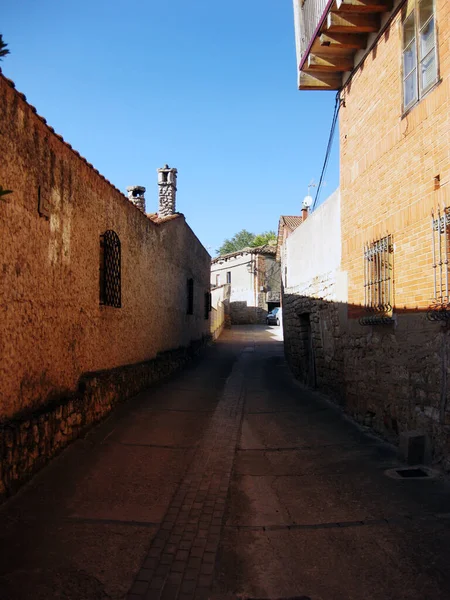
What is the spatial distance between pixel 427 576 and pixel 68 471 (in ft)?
12.2

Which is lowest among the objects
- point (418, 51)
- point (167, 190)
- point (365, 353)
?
point (365, 353)

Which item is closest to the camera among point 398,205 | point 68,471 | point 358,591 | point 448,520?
point 358,591

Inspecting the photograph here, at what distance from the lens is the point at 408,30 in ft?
19.6

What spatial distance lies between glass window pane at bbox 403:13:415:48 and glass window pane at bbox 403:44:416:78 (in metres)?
0.10

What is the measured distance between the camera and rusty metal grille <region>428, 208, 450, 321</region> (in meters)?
4.90

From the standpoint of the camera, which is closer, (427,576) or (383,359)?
(427,576)

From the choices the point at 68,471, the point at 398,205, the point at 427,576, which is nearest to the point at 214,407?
the point at 68,471

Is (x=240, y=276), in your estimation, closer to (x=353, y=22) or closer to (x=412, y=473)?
(x=353, y=22)

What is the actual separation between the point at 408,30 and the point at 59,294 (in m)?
5.53

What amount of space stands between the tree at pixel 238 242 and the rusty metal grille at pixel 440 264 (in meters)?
62.6

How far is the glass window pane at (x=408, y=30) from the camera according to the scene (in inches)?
232

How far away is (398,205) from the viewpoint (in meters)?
6.03

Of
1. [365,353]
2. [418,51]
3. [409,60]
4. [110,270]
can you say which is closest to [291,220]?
[110,270]

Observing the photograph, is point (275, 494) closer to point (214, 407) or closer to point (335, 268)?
point (214, 407)
